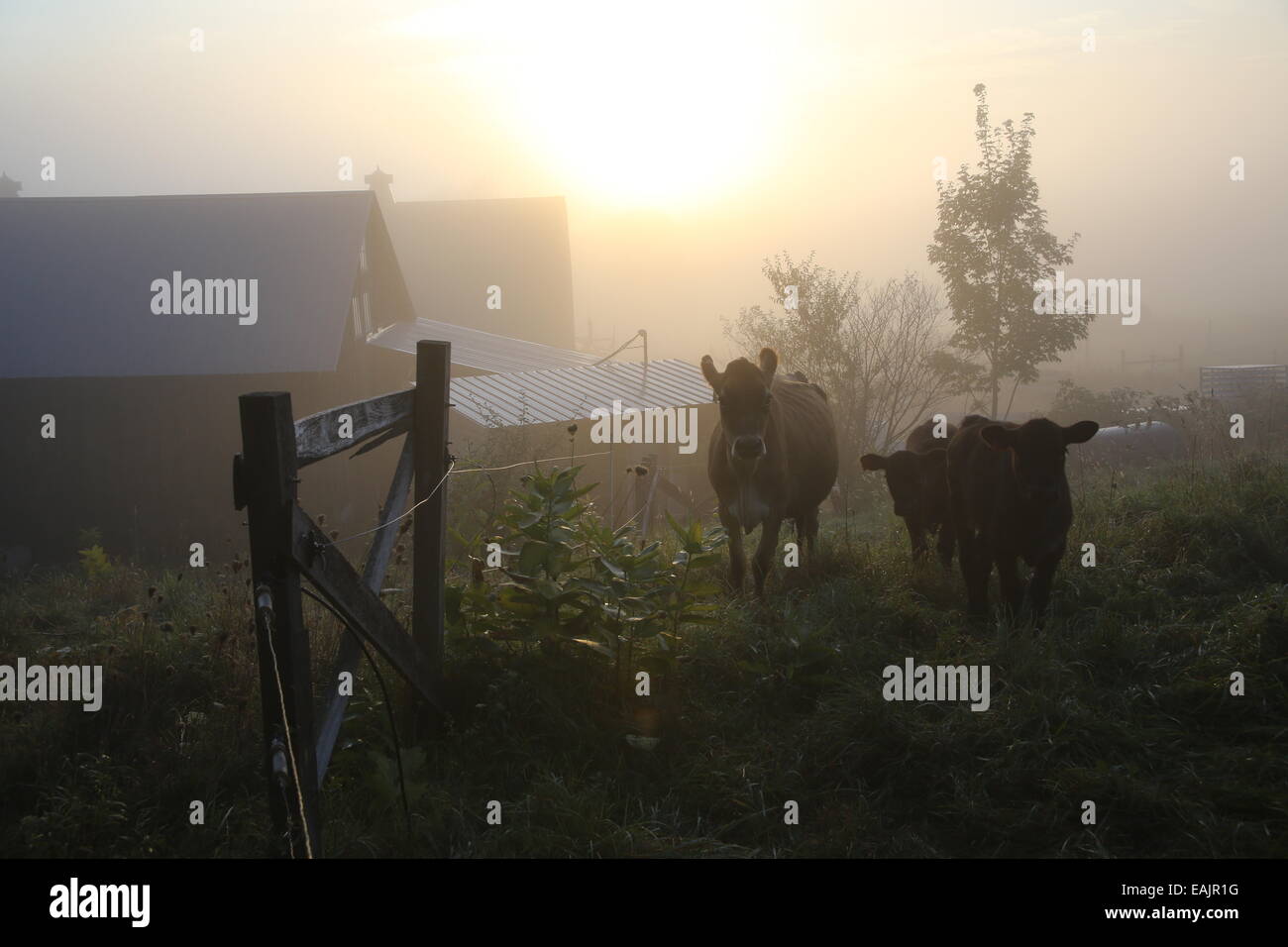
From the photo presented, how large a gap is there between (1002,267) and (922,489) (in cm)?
3051

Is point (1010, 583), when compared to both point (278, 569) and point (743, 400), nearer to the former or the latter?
point (743, 400)

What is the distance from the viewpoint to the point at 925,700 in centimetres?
516

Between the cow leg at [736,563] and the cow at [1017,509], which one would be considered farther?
the cow leg at [736,563]

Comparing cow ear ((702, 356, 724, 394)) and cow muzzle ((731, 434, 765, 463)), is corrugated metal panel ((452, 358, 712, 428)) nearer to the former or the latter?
cow ear ((702, 356, 724, 394))

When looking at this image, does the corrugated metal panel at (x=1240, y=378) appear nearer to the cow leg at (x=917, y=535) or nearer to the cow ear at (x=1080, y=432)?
the cow leg at (x=917, y=535)

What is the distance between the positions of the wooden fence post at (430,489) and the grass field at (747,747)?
0.31 meters

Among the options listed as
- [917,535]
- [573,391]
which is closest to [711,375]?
[917,535]

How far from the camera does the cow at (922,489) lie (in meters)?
8.02

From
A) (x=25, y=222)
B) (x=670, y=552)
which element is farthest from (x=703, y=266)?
(x=670, y=552)

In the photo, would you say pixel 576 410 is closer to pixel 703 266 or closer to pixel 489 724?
pixel 489 724

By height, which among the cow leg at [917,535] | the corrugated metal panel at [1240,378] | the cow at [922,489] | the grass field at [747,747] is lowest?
the grass field at [747,747]

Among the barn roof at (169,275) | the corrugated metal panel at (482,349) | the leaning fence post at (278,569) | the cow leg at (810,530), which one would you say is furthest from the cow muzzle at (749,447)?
the corrugated metal panel at (482,349)

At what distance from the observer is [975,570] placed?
675 cm
